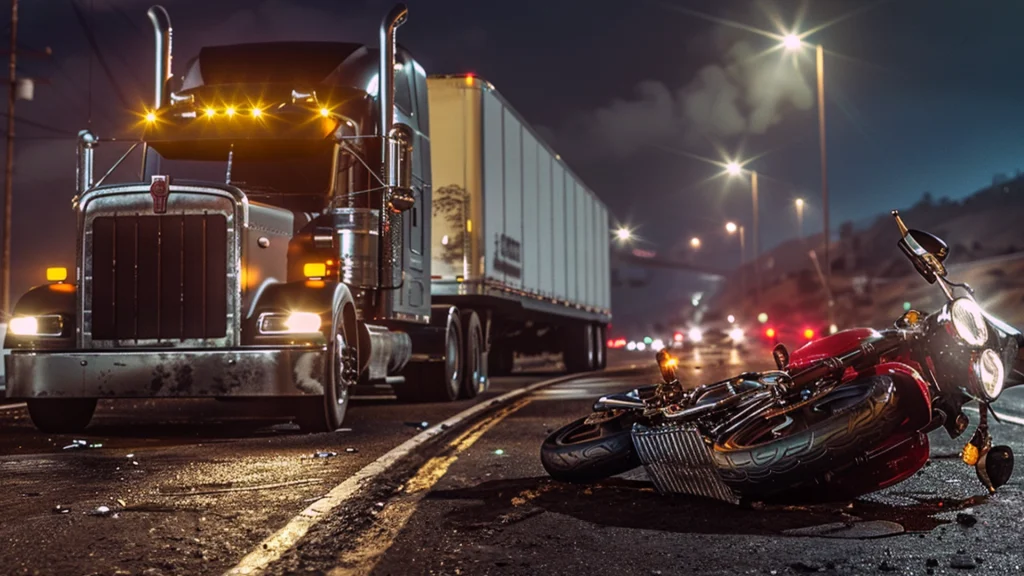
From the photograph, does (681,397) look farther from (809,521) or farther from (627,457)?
(809,521)

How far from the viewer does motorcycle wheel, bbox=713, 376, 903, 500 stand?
491cm

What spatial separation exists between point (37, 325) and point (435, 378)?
19.6ft

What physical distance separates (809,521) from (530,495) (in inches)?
61.8

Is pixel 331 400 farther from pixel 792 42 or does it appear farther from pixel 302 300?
pixel 792 42

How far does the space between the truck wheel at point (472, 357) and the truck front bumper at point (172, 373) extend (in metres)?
6.25

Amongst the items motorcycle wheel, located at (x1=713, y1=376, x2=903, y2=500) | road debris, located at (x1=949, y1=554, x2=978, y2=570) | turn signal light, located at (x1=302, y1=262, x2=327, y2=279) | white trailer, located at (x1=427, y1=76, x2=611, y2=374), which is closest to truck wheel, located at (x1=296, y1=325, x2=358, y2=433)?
turn signal light, located at (x1=302, y1=262, x2=327, y2=279)

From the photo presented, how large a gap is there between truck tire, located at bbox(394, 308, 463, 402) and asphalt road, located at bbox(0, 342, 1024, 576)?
6.18 meters

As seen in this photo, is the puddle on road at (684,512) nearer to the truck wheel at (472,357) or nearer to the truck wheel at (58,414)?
the truck wheel at (58,414)

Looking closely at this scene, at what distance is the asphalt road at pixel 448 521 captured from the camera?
4336 millimetres

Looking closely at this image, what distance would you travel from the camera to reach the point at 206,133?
1088cm

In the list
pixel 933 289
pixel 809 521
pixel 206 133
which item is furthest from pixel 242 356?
pixel 933 289

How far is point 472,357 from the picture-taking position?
52.5 feet

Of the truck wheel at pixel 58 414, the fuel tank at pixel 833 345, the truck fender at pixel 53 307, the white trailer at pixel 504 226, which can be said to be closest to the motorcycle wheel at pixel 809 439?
the fuel tank at pixel 833 345

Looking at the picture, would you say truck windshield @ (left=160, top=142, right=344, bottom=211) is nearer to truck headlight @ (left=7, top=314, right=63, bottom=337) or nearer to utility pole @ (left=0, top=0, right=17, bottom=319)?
truck headlight @ (left=7, top=314, right=63, bottom=337)
